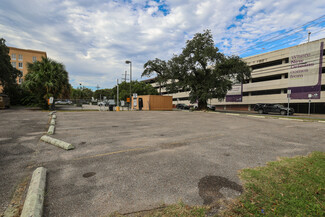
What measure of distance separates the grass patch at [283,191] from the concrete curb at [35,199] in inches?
98.1

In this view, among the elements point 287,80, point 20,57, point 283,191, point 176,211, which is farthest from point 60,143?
point 20,57

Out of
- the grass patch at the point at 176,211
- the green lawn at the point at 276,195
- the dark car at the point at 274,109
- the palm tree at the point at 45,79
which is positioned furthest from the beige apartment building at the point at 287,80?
the palm tree at the point at 45,79

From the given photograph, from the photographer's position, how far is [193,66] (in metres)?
28.0

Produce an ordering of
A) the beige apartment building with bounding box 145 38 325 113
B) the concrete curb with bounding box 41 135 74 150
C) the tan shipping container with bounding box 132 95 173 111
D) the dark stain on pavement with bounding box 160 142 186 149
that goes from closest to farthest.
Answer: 1. the concrete curb with bounding box 41 135 74 150
2. the dark stain on pavement with bounding box 160 142 186 149
3. the beige apartment building with bounding box 145 38 325 113
4. the tan shipping container with bounding box 132 95 173 111

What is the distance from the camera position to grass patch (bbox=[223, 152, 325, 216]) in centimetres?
210

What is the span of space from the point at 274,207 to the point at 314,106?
38.5m

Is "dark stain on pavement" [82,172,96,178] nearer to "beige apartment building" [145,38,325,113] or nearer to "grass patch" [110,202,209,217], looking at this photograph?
"grass patch" [110,202,209,217]

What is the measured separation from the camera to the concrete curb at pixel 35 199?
6.26ft

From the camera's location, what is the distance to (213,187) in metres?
2.72

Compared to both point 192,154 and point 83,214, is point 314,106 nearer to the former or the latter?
point 192,154

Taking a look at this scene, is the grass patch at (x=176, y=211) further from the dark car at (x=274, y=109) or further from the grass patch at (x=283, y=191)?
the dark car at (x=274, y=109)

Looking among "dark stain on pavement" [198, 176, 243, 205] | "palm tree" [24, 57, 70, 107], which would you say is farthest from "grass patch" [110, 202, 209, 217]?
"palm tree" [24, 57, 70, 107]

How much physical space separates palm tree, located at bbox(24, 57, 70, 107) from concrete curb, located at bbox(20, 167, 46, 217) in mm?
21653

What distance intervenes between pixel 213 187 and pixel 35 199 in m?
2.79
